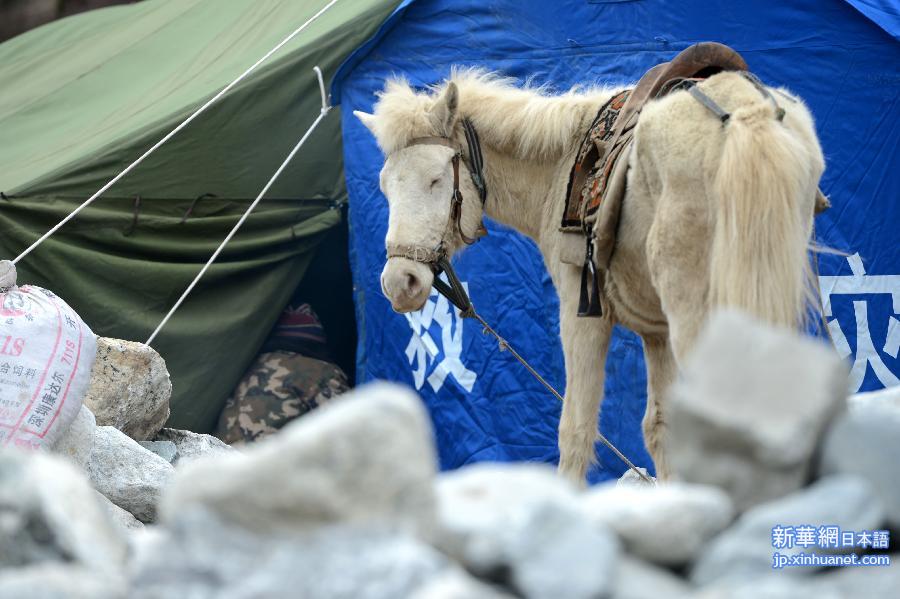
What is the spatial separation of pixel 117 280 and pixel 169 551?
4.33 metres

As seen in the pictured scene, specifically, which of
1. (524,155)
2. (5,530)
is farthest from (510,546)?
(524,155)

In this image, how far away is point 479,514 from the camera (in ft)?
4.86

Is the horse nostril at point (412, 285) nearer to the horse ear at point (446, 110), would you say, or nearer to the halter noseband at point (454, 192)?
the halter noseband at point (454, 192)

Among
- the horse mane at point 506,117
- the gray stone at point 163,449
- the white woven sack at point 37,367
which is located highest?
the horse mane at point 506,117

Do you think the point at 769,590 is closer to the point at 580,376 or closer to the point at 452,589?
the point at 452,589

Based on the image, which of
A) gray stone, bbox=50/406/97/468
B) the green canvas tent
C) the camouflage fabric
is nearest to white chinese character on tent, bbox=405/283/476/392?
the camouflage fabric

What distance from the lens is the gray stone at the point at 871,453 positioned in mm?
1587

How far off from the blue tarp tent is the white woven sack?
6.88ft


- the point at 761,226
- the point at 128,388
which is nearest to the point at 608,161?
the point at 761,226

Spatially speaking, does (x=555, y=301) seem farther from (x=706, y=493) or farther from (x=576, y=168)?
(x=706, y=493)

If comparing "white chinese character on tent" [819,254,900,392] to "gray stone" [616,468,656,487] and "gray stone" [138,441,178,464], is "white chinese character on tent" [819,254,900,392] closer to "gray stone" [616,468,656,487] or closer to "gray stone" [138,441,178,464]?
"gray stone" [616,468,656,487]

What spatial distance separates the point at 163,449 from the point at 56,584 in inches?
112

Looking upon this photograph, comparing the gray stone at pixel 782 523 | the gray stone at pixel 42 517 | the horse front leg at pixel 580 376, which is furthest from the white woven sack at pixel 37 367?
the gray stone at pixel 782 523

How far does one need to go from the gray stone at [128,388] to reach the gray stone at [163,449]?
0.05 metres
